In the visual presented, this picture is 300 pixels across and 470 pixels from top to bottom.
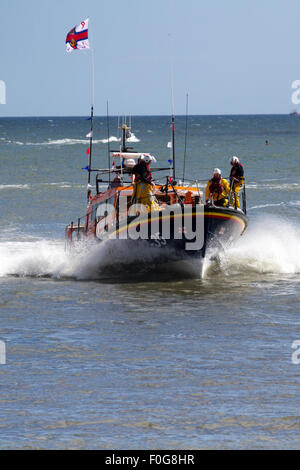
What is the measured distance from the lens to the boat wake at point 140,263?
16344 mm

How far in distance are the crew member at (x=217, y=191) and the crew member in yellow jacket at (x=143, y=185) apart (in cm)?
110

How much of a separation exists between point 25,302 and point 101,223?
309 cm

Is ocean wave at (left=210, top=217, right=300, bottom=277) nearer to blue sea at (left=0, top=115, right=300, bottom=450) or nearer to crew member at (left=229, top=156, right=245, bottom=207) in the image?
blue sea at (left=0, top=115, right=300, bottom=450)

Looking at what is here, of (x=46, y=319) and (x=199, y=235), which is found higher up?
(x=199, y=235)

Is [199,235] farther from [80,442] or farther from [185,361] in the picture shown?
[80,442]

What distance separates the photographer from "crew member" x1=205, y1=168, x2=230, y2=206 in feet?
53.3

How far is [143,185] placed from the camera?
1579cm
